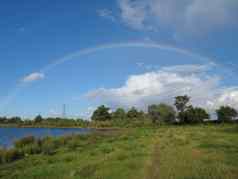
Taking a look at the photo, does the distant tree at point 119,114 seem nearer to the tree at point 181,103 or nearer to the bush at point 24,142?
the tree at point 181,103

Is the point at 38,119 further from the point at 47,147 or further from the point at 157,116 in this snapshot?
the point at 47,147

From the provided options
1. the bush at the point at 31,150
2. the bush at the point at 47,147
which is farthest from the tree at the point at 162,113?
the bush at the point at 31,150

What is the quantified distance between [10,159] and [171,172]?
12035 millimetres

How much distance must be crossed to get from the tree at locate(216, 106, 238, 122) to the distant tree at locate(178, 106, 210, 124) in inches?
224

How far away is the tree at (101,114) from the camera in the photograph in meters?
121

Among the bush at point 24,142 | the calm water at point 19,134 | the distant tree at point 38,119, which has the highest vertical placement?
the distant tree at point 38,119

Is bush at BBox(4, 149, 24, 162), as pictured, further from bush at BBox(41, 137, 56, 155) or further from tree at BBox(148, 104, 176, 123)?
tree at BBox(148, 104, 176, 123)

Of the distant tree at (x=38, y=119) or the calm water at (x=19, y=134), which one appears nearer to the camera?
the calm water at (x=19, y=134)

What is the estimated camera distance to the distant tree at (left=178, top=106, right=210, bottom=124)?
3615 inches

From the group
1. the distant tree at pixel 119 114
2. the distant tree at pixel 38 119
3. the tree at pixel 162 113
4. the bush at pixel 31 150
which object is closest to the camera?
the bush at pixel 31 150

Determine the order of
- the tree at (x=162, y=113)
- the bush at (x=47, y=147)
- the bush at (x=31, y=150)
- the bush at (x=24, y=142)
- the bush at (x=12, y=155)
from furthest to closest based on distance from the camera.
Result: the tree at (x=162, y=113), the bush at (x=24, y=142), the bush at (x=47, y=147), the bush at (x=31, y=150), the bush at (x=12, y=155)

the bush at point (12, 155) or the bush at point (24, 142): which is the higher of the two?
the bush at point (24, 142)

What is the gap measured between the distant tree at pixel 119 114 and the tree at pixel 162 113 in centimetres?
2091

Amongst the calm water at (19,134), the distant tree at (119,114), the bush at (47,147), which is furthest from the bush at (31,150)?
the distant tree at (119,114)
